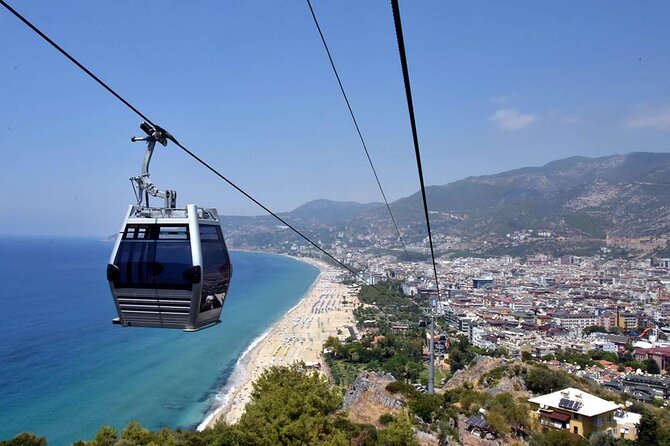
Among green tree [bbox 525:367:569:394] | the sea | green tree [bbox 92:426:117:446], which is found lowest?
the sea

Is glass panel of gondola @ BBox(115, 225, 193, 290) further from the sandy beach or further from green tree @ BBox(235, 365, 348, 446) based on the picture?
the sandy beach

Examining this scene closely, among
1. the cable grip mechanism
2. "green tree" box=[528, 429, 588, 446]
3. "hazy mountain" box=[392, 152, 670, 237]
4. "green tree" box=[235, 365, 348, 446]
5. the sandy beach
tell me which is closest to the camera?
the cable grip mechanism

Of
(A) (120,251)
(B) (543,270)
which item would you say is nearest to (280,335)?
(A) (120,251)

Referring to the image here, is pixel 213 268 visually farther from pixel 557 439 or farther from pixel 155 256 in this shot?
pixel 557 439

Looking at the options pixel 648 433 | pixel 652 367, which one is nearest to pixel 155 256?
pixel 648 433

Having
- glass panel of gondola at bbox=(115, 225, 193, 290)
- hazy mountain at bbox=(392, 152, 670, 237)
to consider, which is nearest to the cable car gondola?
glass panel of gondola at bbox=(115, 225, 193, 290)

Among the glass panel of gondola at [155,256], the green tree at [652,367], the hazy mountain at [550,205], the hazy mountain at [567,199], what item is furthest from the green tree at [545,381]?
the hazy mountain at [567,199]

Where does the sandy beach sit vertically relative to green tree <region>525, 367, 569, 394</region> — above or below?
below
